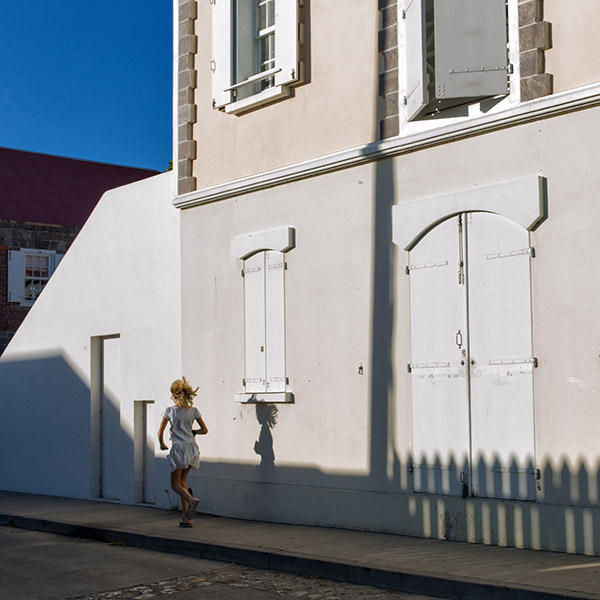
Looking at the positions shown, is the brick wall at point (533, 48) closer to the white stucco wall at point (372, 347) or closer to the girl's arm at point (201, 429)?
the white stucco wall at point (372, 347)

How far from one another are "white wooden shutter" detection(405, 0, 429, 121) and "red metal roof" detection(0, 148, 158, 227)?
1913 cm

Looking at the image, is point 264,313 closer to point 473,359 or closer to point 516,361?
point 473,359

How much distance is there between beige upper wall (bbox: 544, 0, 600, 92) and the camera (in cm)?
948

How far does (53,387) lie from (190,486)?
14.2 feet

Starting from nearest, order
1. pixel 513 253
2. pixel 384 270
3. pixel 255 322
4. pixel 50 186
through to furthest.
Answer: pixel 513 253, pixel 384 270, pixel 255 322, pixel 50 186

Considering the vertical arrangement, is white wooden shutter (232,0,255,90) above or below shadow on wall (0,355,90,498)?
above

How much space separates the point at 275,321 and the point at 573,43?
5.04 meters

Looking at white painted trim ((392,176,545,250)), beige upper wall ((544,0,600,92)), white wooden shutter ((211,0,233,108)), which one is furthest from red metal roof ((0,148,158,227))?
beige upper wall ((544,0,600,92))

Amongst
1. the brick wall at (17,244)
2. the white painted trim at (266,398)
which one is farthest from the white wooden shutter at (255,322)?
the brick wall at (17,244)

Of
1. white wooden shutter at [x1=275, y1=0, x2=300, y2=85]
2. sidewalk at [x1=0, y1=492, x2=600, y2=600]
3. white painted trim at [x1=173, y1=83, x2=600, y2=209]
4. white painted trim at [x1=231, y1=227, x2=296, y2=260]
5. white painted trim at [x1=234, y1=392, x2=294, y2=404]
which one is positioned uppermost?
white wooden shutter at [x1=275, y1=0, x2=300, y2=85]

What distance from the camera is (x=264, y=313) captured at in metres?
13.0

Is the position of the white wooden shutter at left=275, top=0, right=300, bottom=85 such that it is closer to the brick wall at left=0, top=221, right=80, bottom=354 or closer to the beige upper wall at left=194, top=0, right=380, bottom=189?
the beige upper wall at left=194, top=0, right=380, bottom=189

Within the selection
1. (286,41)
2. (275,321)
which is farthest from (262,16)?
(275,321)

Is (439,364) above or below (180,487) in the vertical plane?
above
